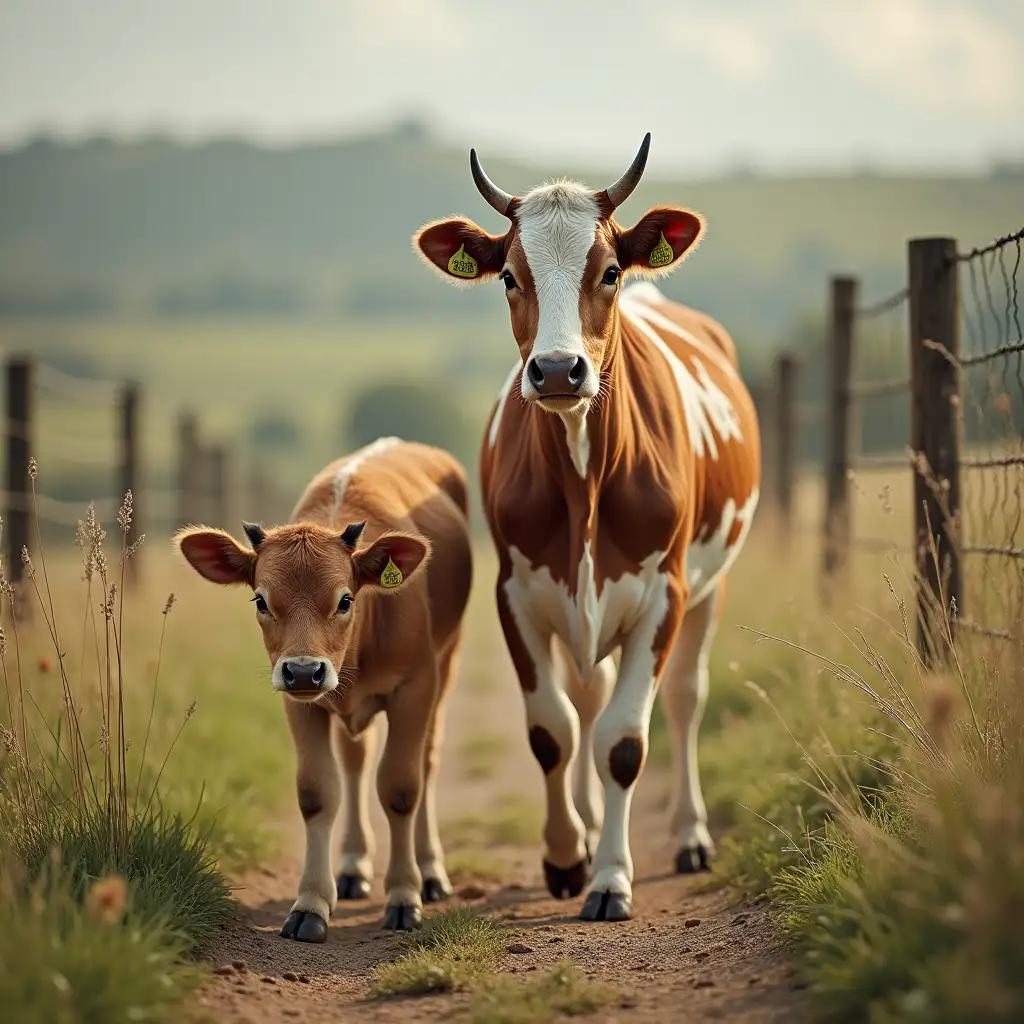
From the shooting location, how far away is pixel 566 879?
589 cm

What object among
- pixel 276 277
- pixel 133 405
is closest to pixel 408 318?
pixel 276 277

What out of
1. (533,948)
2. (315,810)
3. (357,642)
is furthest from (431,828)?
(533,948)

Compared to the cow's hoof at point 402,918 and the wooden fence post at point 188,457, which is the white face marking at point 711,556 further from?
the wooden fence post at point 188,457

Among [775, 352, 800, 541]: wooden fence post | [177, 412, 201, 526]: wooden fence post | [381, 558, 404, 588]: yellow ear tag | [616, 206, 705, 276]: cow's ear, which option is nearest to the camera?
[381, 558, 404, 588]: yellow ear tag

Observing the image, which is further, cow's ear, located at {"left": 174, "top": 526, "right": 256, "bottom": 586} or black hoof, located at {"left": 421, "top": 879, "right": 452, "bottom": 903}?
black hoof, located at {"left": 421, "top": 879, "right": 452, "bottom": 903}

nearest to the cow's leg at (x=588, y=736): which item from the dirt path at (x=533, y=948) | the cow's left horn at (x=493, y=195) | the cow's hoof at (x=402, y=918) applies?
the dirt path at (x=533, y=948)

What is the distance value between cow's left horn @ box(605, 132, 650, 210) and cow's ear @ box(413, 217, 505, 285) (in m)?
0.51

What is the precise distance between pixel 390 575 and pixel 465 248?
1534 millimetres

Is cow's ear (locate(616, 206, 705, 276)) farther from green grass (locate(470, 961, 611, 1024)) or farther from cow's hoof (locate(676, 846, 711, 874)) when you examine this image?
green grass (locate(470, 961, 611, 1024))

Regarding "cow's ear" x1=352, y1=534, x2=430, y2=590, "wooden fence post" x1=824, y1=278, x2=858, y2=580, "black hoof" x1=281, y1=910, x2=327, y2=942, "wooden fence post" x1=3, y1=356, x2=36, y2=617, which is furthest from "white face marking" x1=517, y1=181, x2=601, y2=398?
"wooden fence post" x1=3, y1=356, x2=36, y2=617

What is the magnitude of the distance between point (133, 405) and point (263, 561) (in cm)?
801

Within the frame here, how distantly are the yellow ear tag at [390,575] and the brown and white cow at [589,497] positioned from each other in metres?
0.76

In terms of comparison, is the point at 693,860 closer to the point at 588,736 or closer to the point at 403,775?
the point at 588,736

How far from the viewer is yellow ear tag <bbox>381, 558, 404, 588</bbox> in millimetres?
5234
